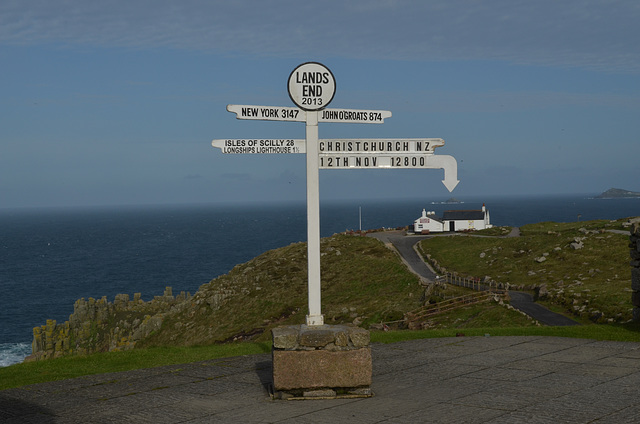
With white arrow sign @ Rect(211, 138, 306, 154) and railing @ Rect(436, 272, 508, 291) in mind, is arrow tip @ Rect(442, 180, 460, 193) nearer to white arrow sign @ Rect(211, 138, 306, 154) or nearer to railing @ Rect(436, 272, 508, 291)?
white arrow sign @ Rect(211, 138, 306, 154)

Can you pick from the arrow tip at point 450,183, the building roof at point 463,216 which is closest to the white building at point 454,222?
the building roof at point 463,216

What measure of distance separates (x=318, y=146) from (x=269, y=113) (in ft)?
3.23

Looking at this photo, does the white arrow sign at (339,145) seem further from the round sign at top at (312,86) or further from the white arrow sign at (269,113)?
the round sign at top at (312,86)

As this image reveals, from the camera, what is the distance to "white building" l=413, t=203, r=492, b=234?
76.4m

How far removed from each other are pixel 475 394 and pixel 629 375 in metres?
3.02

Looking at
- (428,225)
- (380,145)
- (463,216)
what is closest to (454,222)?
(463,216)

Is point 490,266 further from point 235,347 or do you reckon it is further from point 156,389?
point 156,389

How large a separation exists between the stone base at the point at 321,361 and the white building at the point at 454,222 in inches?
2614

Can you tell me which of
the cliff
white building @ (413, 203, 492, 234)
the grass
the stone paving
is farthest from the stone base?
white building @ (413, 203, 492, 234)

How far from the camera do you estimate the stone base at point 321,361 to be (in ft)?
31.3

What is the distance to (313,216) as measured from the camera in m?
10.4

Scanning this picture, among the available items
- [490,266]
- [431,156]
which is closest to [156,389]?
[431,156]

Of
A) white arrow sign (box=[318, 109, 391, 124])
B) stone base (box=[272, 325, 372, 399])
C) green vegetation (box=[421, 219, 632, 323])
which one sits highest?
white arrow sign (box=[318, 109, 391, 124])

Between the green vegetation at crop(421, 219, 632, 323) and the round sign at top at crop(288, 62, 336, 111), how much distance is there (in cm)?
2046
